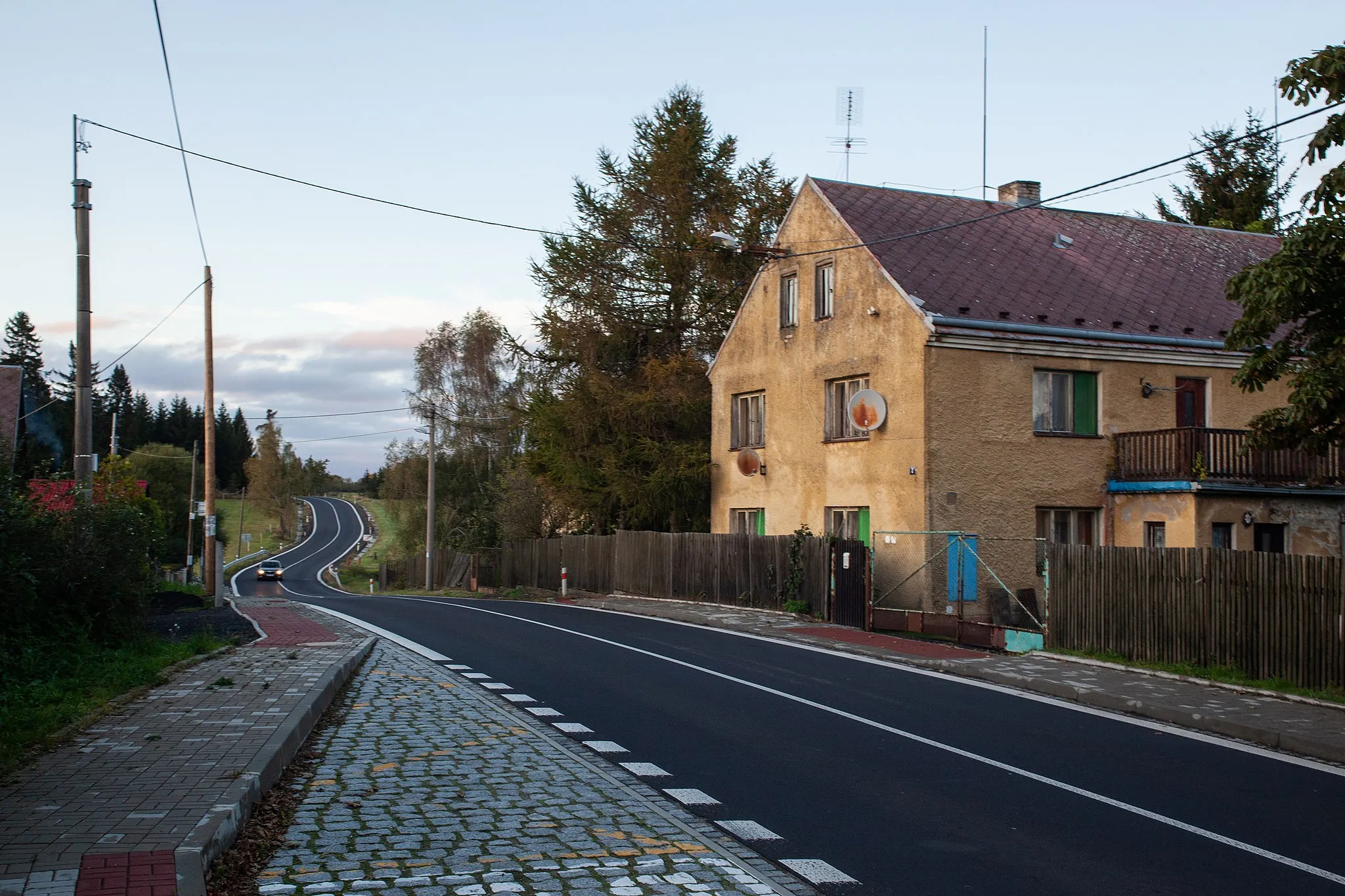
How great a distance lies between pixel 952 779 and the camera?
29.3ft

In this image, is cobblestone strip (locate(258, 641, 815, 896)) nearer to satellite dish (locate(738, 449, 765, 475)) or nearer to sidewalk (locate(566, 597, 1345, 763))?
sidewalk (locate(566, 597, 1345, 763))

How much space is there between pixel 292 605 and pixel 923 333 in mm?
18597

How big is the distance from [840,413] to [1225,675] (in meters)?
14.4

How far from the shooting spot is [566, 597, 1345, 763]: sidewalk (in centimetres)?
1108

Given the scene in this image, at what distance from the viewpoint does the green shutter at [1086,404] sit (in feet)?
85.9

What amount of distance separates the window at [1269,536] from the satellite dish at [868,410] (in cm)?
778

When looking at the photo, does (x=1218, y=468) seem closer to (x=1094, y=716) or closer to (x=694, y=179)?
(x=1094, y=716)

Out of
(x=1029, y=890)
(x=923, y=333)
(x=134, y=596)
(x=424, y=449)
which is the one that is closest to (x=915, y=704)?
(x=1029, y=890)

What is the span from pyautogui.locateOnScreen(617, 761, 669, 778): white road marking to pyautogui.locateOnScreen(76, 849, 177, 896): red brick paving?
382 centimetres

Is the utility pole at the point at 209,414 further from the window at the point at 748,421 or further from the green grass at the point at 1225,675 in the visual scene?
the green grass at the point at 1225,675

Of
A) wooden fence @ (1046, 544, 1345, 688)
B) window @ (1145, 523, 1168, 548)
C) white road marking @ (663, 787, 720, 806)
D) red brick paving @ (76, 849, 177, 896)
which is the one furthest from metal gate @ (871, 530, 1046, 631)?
red brick paving @ (76, 849, 177, 896)

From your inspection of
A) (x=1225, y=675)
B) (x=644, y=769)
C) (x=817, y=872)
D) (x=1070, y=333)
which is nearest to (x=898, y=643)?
(x=1225, y=675)

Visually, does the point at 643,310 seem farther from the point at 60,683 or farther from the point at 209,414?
the point at 60,683

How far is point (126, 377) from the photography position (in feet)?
421
